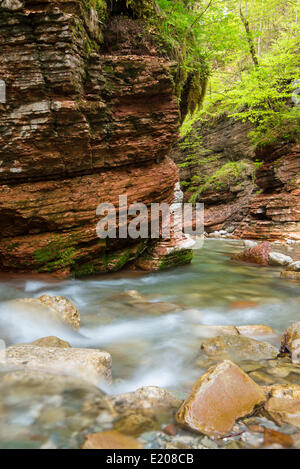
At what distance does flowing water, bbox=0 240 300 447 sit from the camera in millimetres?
2967

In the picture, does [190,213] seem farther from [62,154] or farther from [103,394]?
[103,394]

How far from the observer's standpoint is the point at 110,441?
1.76 m

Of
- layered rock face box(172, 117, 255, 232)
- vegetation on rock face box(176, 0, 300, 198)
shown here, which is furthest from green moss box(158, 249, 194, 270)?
layered rock face box(172, 117, 255, 232)

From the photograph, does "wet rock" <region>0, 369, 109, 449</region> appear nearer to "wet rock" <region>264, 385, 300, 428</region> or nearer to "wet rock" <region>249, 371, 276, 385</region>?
"wet rock" <region>264, 385, 300, 428</region>

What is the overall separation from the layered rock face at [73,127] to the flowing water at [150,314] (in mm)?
913

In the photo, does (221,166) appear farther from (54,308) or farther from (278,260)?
(54,308)

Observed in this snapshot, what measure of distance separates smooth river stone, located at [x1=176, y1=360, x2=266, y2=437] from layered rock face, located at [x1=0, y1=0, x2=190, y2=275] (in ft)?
14.6

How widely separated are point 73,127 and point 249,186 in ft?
44.7

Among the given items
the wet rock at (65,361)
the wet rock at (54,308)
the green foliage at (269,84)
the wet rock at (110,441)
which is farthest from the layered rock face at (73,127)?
the green foliage at (269,84)

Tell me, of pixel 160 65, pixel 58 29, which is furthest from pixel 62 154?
pixel 160 65

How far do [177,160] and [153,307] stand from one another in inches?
722

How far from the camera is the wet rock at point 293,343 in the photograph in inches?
117

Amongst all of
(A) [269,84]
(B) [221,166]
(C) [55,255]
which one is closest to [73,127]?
(C) [55,255]

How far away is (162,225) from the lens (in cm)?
753
